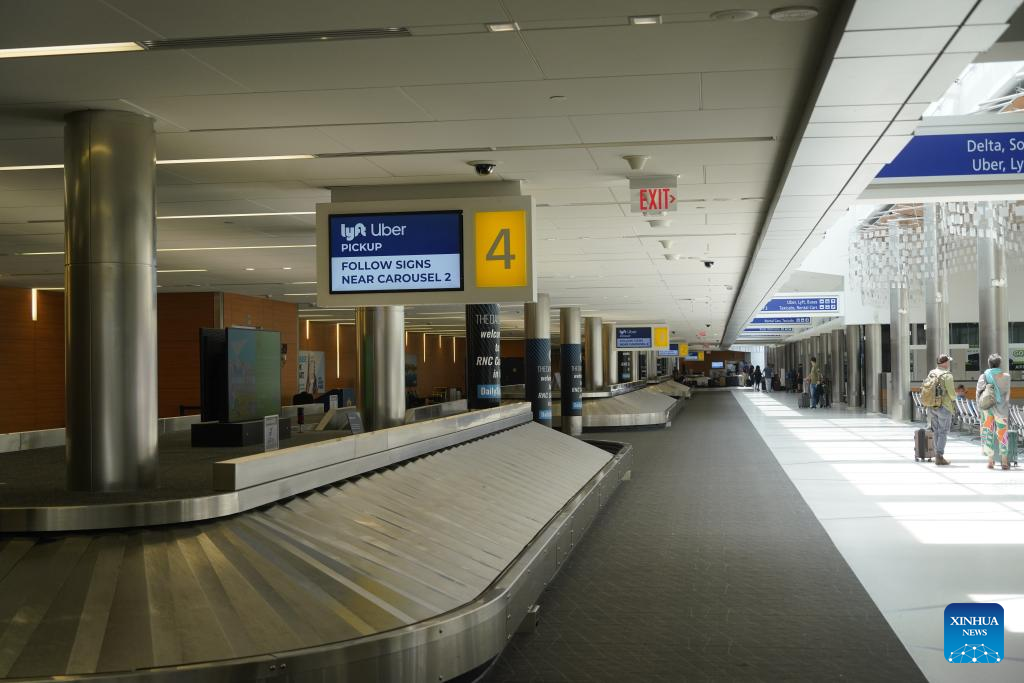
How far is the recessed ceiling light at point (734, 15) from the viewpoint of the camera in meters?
4.55

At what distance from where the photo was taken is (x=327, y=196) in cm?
952

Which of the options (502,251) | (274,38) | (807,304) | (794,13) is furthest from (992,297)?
(274,38)

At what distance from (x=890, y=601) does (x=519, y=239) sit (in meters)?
4.02

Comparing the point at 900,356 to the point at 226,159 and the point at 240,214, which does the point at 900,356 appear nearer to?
the point at 240,214

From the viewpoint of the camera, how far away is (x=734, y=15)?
459 cm

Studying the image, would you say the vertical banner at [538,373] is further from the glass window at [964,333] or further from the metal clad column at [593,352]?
the glass window at [964,333]

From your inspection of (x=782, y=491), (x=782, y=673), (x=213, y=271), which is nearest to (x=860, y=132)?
(x=782, y=673)

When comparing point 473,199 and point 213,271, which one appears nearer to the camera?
point 473,199

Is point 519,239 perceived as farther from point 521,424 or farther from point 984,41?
point 521,424

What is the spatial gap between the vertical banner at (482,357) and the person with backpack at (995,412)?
854 cm

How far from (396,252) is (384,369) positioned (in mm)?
4025

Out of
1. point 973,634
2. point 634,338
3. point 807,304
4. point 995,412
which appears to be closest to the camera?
point 973,634

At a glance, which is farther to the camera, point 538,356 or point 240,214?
point 538,356

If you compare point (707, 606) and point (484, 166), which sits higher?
point (484, 166)
